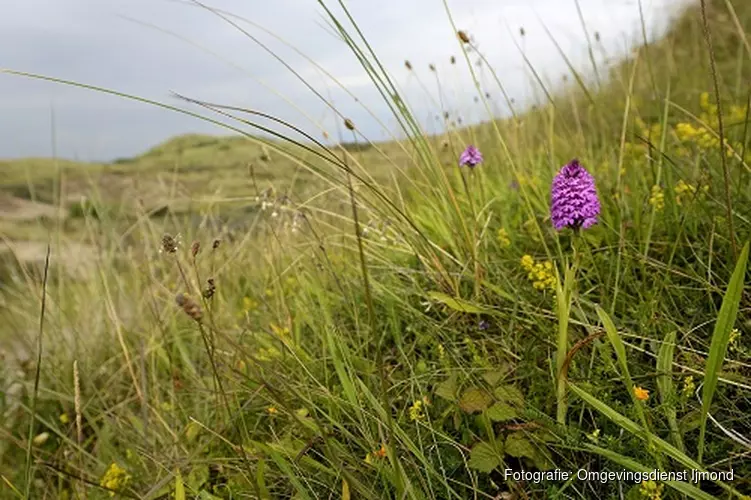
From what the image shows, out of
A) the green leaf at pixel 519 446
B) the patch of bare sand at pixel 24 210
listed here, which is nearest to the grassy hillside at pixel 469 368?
the green leaf at pixel 519 446

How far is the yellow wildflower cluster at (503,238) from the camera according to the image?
1.83m

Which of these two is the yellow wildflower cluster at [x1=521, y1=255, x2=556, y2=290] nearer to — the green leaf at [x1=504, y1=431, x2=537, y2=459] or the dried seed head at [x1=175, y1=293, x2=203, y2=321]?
the green leaf at [x1=504, y1=431, x2=537, y2=459]

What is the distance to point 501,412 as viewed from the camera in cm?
114

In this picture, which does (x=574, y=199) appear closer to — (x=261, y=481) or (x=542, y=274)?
(x=542, y=274)

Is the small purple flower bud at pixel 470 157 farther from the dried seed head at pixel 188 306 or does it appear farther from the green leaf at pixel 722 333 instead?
the dried seed head at pixel 188 306

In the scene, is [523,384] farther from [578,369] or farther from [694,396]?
[694,396]

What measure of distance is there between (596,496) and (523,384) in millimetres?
301

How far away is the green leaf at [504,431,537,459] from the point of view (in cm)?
108

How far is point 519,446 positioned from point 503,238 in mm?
874

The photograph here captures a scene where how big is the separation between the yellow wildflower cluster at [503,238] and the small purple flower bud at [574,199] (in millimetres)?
583

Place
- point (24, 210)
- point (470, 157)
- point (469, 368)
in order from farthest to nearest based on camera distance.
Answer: point (24, 210), point (470, 157), point (469, 368)

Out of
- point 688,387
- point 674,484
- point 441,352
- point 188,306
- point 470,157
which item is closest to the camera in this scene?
point 188,306

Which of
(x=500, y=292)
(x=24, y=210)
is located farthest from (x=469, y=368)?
(x=24, y=210)

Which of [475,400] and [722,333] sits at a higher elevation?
[722,333]
